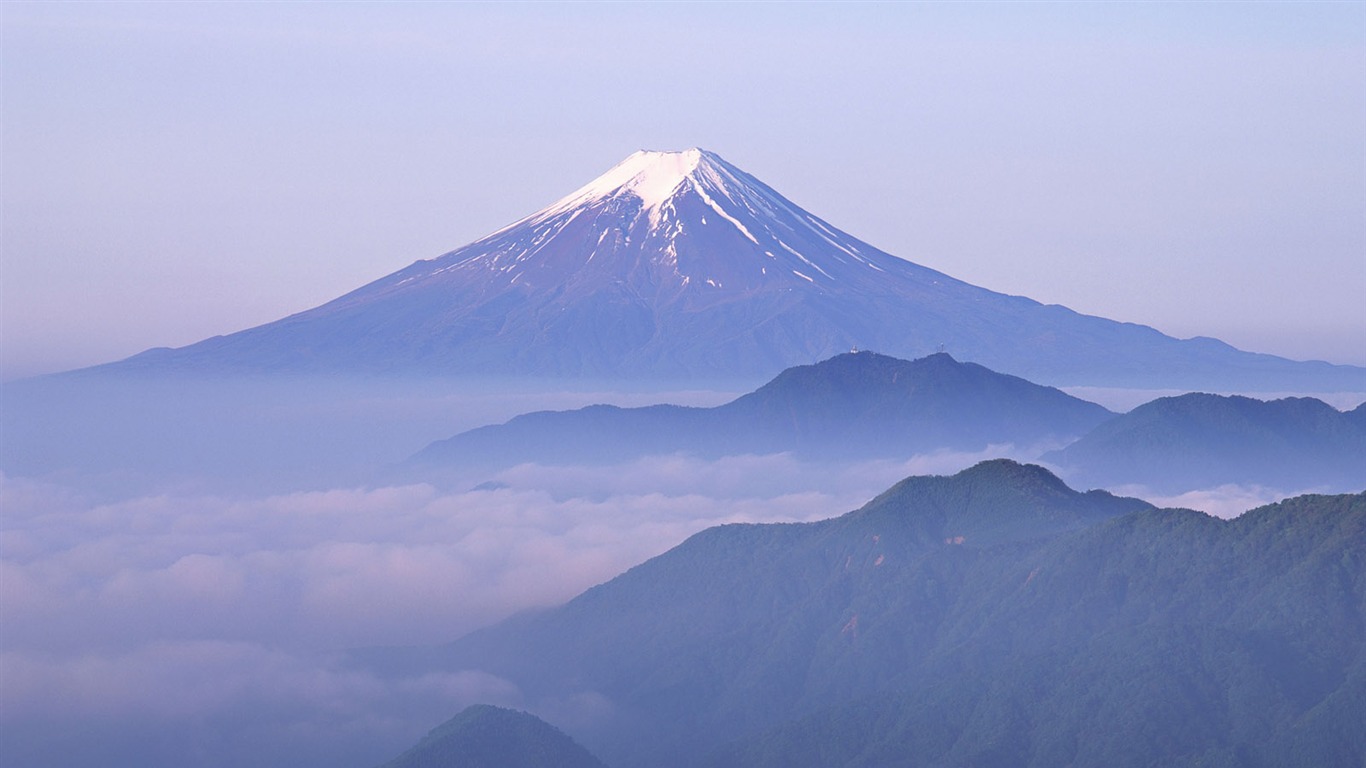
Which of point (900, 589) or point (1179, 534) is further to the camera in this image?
point (900, 589)

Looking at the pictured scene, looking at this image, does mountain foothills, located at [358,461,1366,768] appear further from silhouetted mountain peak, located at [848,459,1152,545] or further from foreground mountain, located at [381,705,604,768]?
foreground mountain, located at [381,705,604,768]

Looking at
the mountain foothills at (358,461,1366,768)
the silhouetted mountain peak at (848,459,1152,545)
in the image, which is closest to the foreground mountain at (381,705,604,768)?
the mountain foothills at (358,461,1366,768)

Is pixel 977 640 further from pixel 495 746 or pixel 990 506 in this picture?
pixel 495 746

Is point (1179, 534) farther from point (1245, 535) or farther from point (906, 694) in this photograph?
point (906, 694)

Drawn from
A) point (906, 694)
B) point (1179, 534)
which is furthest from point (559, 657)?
point (1179, 534)

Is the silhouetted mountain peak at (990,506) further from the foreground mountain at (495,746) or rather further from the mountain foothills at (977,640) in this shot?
the foreground mountain at (495,746)

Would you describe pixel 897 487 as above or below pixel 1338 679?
above
